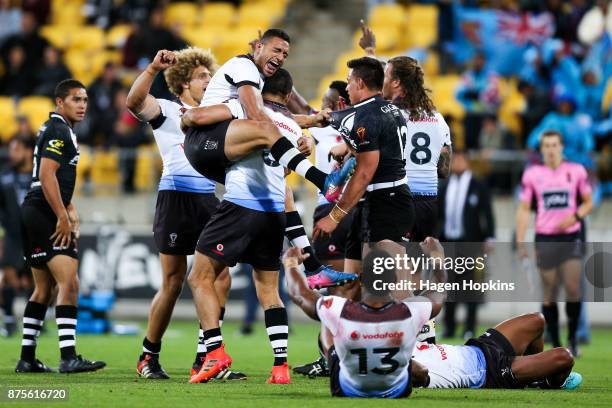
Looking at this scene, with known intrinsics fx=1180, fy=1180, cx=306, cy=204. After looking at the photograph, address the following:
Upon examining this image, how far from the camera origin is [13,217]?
1641cm

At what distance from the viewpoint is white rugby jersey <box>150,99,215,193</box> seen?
10.3 m

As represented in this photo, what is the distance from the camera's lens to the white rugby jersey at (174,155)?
33.7ft

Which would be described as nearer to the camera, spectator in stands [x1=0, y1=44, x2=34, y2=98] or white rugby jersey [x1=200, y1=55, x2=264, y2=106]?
white rugby jersey [x1=200, y1=55, x2=264, y2=106]

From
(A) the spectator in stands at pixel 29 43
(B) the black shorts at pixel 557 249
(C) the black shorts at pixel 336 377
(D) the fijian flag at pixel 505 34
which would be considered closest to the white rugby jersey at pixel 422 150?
(C) the black shorts at pixel 336 377

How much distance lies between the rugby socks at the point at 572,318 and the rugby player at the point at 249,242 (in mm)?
4874

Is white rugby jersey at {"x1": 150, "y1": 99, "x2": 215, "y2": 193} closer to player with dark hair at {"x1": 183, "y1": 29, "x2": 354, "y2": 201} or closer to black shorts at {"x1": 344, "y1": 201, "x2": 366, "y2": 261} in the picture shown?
player with dark hair at {"x1": 183, "y1": 29, "x2": 354, "y2": 201}

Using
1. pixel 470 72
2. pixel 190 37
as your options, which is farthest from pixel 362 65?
pixel 190 37

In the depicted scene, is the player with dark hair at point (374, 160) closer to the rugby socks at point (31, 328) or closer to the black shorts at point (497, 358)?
the black shorts at point (497, 358)

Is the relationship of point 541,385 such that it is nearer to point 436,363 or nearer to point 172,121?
point 436,363

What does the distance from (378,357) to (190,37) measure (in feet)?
53.9

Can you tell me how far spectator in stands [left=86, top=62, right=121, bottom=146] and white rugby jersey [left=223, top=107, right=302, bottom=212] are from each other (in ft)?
38.5

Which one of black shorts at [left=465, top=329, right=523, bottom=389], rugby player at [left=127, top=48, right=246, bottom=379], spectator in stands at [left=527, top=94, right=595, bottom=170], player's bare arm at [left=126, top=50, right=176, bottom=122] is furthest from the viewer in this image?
spectator in stands at [left=527, top=94, right=595, bottom=170]

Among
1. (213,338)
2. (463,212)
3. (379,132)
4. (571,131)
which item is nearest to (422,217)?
(379,132)

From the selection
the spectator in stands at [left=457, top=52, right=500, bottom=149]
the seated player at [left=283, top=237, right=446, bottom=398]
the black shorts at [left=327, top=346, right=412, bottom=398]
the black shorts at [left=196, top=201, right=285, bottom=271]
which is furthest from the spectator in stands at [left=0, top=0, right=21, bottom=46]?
the seated player at [left=283, top=237, right=446, bottom=398]
